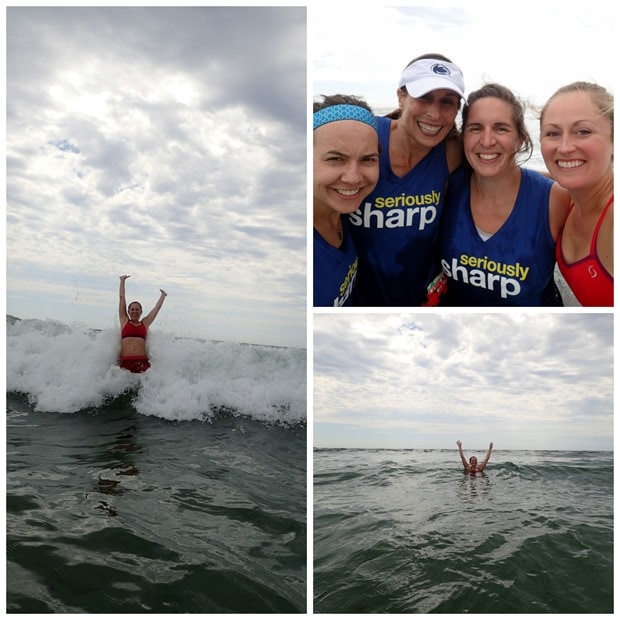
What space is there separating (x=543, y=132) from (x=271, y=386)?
428 cm

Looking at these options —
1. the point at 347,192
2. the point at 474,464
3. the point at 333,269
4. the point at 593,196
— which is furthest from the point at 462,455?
the point at 347,192

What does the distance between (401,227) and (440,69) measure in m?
0.57

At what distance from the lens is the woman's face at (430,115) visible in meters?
1.76

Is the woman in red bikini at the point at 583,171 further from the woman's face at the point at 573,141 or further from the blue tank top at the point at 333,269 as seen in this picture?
the blue tank top at the point at 333,269

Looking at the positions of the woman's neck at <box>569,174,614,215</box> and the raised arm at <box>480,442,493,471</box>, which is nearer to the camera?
the woman's neck at <box>569,174,614,215</box>

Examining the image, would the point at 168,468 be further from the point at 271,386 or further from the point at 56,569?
the point at 271,386

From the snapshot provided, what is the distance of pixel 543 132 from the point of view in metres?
1.77

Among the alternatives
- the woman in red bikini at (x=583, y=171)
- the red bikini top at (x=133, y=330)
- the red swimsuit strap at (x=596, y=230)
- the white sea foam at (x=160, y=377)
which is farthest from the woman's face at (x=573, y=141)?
the red bikini top at (x=133, y=330)

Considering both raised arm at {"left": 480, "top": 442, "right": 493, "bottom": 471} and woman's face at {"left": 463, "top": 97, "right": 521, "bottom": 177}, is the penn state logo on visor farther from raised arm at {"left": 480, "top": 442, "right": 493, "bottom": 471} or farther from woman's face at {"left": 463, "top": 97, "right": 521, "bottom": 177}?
raised arm at {"left": 480, "top": 442, "right": 493, "bottom": 471}

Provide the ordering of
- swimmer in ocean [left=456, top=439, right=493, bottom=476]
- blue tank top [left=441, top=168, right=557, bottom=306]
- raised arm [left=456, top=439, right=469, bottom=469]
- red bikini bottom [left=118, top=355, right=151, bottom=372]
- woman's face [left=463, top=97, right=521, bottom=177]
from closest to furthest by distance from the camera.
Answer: woman's face [left=463, top=97, right=521, bottom=177] < blue tank top [left=441, top=168, right=557, bottom=306] < raised arm [left=456, top=439, right=469, bottom=469] < swimmer in ocean [left=456, top=439, right=493, bottom=476] < red bikini bottom [left=118, top=355, right=151, bottom=372]

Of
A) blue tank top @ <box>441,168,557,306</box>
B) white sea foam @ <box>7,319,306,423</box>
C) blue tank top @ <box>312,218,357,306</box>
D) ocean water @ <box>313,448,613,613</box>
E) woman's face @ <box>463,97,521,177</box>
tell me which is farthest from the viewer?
white sea foam @ <box>7,319,306,423</box>

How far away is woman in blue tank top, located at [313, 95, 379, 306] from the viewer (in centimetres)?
179

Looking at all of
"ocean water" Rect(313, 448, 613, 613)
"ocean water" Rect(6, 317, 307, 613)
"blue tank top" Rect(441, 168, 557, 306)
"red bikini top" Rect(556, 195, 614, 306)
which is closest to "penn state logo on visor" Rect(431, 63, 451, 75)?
"blue tank top" Rect(441, 168, 557, 306)

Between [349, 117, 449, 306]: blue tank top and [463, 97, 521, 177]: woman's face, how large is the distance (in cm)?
13
